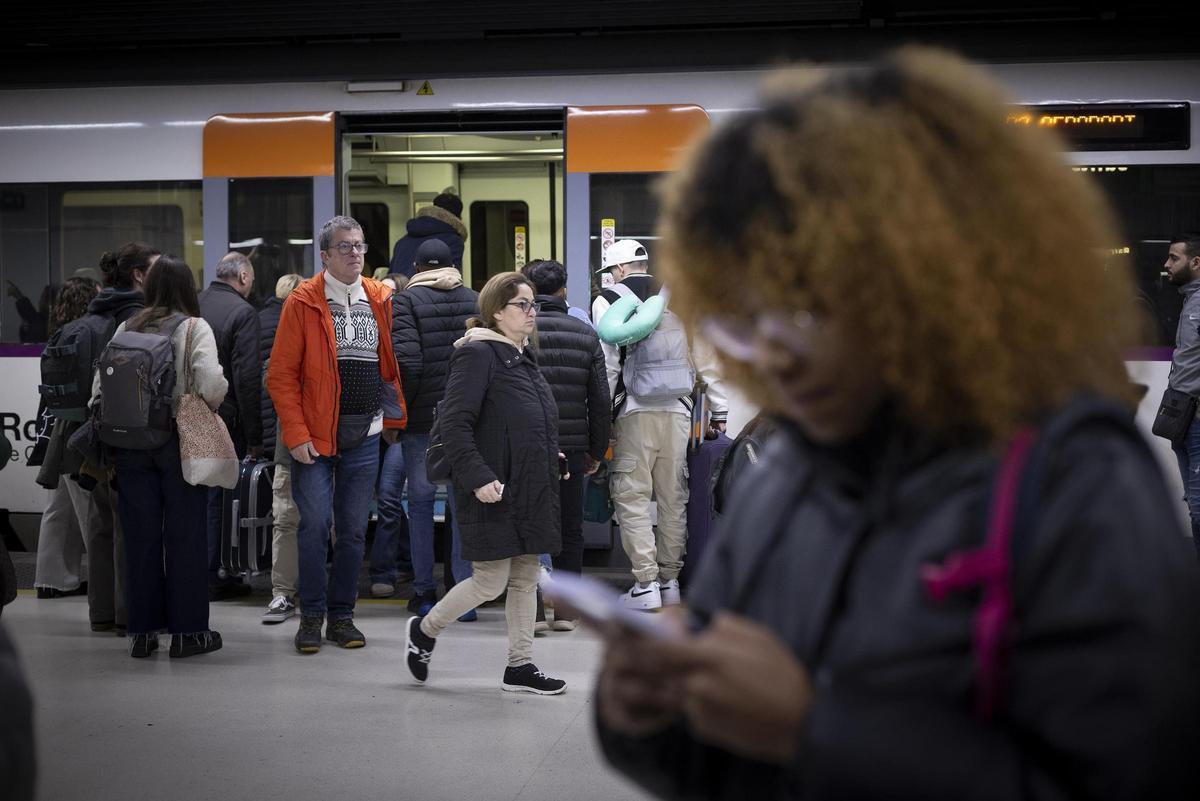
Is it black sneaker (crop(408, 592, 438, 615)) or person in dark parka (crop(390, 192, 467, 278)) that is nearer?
black sneaker (crop(408, 592, 438, 615))

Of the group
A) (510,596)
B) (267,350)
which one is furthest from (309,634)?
(267,350)

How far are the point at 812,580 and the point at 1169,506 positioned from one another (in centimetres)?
30

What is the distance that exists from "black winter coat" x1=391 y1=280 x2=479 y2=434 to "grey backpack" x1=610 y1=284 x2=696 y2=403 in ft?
2.89

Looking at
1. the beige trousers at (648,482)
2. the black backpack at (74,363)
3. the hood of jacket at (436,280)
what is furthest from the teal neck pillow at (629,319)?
the black backpack at (74,363)

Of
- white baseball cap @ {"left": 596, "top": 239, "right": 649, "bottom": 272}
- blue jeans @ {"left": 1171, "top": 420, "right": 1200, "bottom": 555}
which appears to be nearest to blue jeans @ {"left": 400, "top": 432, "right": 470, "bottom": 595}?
white baseball cap @ {"left": 596, "top": 239, "right": 649, "bottom": 272}

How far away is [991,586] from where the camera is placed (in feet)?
3.13

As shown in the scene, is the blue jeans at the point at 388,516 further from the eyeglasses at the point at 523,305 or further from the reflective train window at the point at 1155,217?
the reflective train window at the point at 1155,217

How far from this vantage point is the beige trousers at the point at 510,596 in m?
5.14

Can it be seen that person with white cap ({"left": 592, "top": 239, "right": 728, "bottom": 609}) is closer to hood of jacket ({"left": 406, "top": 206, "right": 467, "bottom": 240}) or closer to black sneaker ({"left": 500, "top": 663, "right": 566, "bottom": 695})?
hood of jacket ({"left": 406, "top": 206, "right": 467, "bottom": 240})

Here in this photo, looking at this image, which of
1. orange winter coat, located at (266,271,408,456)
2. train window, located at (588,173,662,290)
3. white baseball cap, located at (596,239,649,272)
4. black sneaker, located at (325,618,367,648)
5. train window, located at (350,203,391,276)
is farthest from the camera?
train window, located at (350,203,391,276)

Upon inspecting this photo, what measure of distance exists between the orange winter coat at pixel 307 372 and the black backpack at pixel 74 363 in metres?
0.98

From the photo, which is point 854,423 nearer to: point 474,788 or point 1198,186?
point 474,788

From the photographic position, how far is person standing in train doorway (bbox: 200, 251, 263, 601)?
6891 mm

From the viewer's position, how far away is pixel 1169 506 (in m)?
0.96
